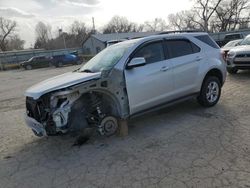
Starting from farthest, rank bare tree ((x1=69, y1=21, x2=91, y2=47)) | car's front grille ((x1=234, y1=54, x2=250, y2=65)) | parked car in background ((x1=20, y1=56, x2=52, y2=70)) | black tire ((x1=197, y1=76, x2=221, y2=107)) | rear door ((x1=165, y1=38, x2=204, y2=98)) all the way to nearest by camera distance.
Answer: bare tree ((x1=69, y1=21, x2=91, y2=47)) < parked car in background ((x1=20, y1=56, x2=52, y2=70)) < car's front grille ((x1=234, y1=54, x2=250, y2=65)) < black tire ((x1=197, y1=76, x2=221, y2=107)) < rear door ((x1=165, y1=38, x2=204, y2=98))

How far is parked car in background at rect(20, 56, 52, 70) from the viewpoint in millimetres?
33250

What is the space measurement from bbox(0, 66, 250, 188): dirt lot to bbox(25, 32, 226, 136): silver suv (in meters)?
0.45

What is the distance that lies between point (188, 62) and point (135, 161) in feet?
8.82

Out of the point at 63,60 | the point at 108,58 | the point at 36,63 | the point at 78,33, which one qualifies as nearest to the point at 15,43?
the point at 78,33

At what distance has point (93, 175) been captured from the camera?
11.6ft

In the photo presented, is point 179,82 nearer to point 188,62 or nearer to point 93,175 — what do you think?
point 188,62

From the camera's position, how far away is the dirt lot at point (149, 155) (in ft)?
10.9

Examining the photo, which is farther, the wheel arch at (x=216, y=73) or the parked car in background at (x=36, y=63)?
the parked car in background at (x=36, y=63)

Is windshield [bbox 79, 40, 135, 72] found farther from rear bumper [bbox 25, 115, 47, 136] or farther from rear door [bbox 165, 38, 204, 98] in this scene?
rear bumper [bbox 25, 115, 47, 136]

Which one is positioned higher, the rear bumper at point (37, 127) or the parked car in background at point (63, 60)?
the parked car in background at point (63, 60)

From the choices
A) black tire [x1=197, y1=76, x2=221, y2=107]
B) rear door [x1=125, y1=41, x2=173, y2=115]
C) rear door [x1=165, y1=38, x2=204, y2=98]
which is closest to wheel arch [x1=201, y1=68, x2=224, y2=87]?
black tire [x1=197, y1=76, x2=221, y2=107]

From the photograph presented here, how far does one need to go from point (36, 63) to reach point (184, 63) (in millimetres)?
31291

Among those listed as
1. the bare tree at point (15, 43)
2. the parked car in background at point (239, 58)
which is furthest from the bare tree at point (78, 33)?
the parked car in background at point (239, 58)

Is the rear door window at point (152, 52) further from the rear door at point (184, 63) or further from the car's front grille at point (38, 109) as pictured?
the car's front grille at point (38, 109)
